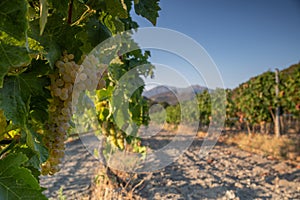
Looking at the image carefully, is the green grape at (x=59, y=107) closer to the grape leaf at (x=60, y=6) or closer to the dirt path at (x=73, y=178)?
the grape leaf at (x=60, y=6)

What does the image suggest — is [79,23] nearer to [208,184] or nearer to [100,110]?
[100,110]

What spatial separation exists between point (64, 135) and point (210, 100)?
704 inches

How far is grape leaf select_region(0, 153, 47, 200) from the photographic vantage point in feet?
2.47

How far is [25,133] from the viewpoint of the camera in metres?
0.90

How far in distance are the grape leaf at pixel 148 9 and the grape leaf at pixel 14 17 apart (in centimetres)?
69

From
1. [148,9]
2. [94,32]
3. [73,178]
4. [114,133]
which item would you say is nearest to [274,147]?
[73,178]

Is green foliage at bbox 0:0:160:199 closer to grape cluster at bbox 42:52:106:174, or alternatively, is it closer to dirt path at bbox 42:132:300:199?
grape cluster at bbox 42:52:106:174

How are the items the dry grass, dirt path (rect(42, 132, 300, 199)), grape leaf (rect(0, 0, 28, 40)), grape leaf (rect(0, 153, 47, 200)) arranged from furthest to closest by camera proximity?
the dry grass
dirt path (rect(42, 132, 300, 199))
grape leaf (rect(0, 153, 47, 200))
grape leaf (rect(0, 0, 28, 40))

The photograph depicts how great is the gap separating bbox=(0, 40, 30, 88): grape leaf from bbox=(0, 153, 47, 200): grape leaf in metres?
0.26

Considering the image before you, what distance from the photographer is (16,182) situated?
2.51 ft

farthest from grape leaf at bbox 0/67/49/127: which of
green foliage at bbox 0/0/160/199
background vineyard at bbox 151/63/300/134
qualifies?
background vineyard at bbox 151/63/300/134

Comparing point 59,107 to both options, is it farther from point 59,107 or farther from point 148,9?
point 148,9

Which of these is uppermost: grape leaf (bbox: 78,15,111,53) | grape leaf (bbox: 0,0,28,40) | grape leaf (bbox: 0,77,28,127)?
grape leaf (bbox: 78,15,111,53)

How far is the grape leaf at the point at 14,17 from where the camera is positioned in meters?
0.61
